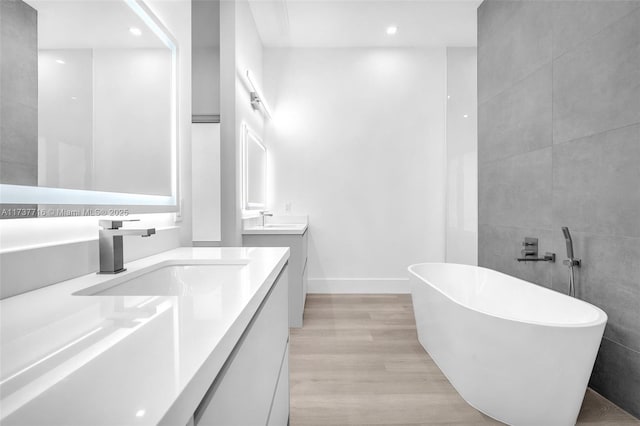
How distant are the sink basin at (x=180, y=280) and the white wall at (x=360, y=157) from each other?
9.47 feet

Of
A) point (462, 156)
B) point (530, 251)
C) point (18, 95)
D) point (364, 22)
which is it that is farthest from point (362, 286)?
point (18, 95)

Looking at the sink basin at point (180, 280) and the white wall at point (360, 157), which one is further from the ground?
the white wall at point (360, 157)

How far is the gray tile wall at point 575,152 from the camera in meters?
1.67

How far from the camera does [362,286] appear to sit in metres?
4.07

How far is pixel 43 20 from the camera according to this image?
812 millimetres

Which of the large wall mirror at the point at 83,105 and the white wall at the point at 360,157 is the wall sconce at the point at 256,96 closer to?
the white wall at the point at 360,157

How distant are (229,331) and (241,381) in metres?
0.19

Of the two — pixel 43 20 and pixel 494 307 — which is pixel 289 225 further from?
pixel 43 20

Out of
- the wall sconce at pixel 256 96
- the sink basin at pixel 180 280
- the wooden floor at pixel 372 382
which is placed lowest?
the wooden floor at pixel 372 382

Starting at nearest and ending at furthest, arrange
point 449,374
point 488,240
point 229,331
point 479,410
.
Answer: point 229,331, point 479,410, point 449,374, point 488,240

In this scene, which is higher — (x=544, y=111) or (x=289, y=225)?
(x=544, y=111)

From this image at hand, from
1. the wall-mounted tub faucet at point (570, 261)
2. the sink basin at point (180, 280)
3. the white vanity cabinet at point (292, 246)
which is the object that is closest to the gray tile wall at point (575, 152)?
the wall-mounted tub faucet at point (570, 261)

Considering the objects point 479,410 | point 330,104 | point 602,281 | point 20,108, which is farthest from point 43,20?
point 330,104

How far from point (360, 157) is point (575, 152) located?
2.34 m
